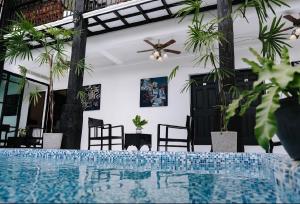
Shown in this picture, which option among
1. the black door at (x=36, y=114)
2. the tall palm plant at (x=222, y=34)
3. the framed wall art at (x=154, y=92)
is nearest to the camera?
the tall palm plant at (x=222, y=34)

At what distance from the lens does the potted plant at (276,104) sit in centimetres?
99

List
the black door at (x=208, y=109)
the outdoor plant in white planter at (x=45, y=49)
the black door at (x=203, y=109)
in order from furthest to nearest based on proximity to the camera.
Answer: the black door at (x=203, y=109), the black door at (x=208, y=109), the outdoor plant in white planter at (x=45, y=49)

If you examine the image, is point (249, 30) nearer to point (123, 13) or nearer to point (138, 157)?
point (123, 13)

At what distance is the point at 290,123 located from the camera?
4.31 feet

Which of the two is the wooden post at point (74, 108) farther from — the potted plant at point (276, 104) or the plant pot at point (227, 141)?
the potted plant at point (276, 104)

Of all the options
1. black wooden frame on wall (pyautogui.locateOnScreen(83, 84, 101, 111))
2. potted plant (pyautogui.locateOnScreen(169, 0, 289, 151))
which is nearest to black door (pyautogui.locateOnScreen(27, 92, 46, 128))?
black wooden frame on wall (pyautogui.locateOnScreen(83, 84, 101, 111))

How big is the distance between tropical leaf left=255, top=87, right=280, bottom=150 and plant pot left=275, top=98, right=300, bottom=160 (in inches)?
12.6

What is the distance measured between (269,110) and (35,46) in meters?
7.60

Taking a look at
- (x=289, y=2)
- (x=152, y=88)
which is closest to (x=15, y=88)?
(x=152, y=88)

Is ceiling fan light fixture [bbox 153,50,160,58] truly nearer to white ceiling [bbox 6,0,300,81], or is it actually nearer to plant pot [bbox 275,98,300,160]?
white ceiling [bbox 6,0,300,81]

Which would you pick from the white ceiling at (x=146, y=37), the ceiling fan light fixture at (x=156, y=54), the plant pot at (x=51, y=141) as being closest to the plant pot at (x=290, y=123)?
the plant pot at (x=51, y=141)

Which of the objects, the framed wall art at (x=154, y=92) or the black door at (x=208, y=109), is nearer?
the black door at (x=208, y=109)

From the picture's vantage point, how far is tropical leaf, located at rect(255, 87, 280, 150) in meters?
0.97

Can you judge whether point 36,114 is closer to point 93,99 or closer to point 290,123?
point 93,99
